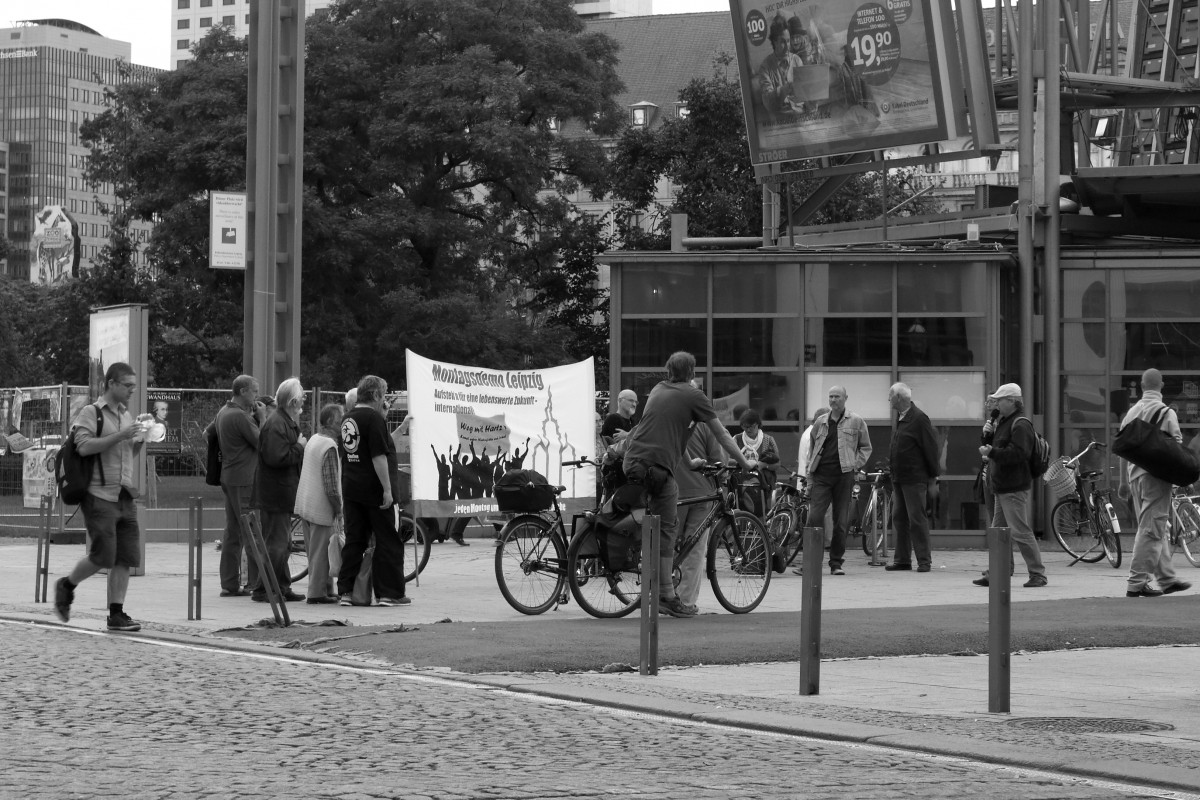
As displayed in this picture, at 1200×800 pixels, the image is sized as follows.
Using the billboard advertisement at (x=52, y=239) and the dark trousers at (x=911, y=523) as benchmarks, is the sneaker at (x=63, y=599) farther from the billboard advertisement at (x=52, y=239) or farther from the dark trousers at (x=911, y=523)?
the billboard advertisement at (x=52, y=239)

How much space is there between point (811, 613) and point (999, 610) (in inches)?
40.5

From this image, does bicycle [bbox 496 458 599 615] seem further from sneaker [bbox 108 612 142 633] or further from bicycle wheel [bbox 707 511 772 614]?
sneaker [bbox 108 612 142 633]

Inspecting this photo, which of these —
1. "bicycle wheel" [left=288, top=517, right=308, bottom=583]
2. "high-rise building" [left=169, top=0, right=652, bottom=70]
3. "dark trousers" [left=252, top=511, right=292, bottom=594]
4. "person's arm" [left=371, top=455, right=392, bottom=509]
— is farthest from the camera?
"high-rise building" [left=169, top=0, right=652, bottom=70]

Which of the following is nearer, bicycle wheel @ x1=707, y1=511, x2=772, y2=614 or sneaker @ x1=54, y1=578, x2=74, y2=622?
sneaker @ x1=54, y1=578, x2=74, y2=622

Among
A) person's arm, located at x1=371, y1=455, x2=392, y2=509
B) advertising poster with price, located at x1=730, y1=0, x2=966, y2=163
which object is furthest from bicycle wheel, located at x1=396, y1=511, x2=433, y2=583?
advertising poster with price, located at x1=730, y1=0, x2=966, y2=163

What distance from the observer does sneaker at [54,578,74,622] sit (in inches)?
489

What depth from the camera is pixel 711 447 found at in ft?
47.4

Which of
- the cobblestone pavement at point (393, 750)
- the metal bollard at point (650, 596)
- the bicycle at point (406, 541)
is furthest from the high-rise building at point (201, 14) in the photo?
the cobblestone pavement at point (393, 750)

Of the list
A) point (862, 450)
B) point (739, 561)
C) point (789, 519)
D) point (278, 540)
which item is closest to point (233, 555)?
point (278, 540)

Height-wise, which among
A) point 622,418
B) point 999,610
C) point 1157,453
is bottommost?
point 999,610

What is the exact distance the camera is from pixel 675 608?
13.1 metres

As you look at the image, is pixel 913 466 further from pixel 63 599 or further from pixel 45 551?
pixel 63 599

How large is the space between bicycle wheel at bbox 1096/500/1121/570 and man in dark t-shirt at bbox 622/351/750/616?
7849 millimetres

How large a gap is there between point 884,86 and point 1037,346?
4397 mm
